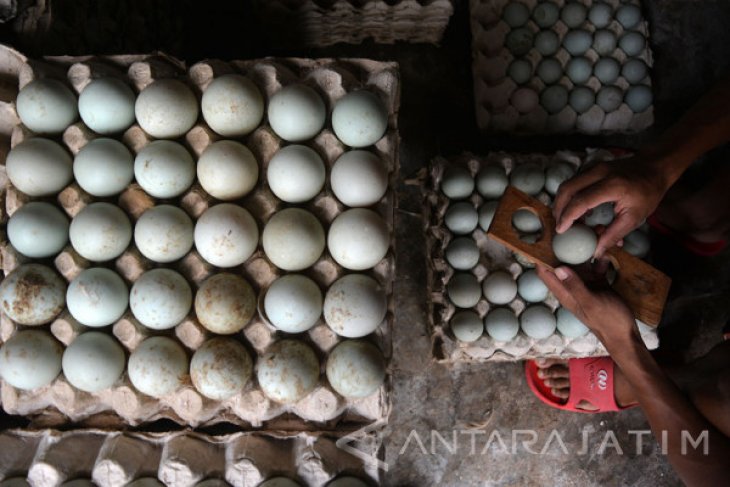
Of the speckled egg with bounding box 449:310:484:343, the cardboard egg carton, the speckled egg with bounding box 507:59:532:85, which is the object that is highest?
the speckled egg with bounding box 507:59:532:85

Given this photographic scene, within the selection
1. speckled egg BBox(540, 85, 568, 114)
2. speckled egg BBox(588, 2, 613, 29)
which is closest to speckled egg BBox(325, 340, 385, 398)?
speckled egg BBox(540, 85, 568, 114)

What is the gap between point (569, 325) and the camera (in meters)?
1.74

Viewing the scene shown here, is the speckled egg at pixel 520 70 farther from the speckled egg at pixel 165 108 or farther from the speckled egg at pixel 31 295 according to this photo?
the speckled egg at pixel 31 295

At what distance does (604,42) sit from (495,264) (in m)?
1.21

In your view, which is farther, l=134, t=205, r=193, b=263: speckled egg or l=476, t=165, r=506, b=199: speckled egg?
l=476, t=165, r=506, b=199: speckled egg

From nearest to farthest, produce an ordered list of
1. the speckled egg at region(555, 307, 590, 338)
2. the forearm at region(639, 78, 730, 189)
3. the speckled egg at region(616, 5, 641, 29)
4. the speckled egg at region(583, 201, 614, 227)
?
the forearm at region(639, 78, 730, 189)
the speckled egg at region(583, 201, 614, 227)
the speckled egg at region(555, 307, 590, 338)
the speckled egg at region(616, 5, 641, 29)

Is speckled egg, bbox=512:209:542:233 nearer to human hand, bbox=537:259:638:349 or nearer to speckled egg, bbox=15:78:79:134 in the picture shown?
human hand, bbox=537:259:638:349

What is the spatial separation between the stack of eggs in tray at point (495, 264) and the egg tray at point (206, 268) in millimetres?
635

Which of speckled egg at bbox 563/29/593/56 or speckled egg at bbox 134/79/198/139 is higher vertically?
speckled egg at bbox 563/29/593/56

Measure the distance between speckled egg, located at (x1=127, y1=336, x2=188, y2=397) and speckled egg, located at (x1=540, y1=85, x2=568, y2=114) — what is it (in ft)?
6.09

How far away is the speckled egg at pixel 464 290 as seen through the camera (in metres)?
1.79

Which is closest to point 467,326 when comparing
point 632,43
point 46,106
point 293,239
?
point 293,239

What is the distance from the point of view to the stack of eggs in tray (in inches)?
69.2

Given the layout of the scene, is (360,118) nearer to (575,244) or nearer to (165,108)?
(165,108)
